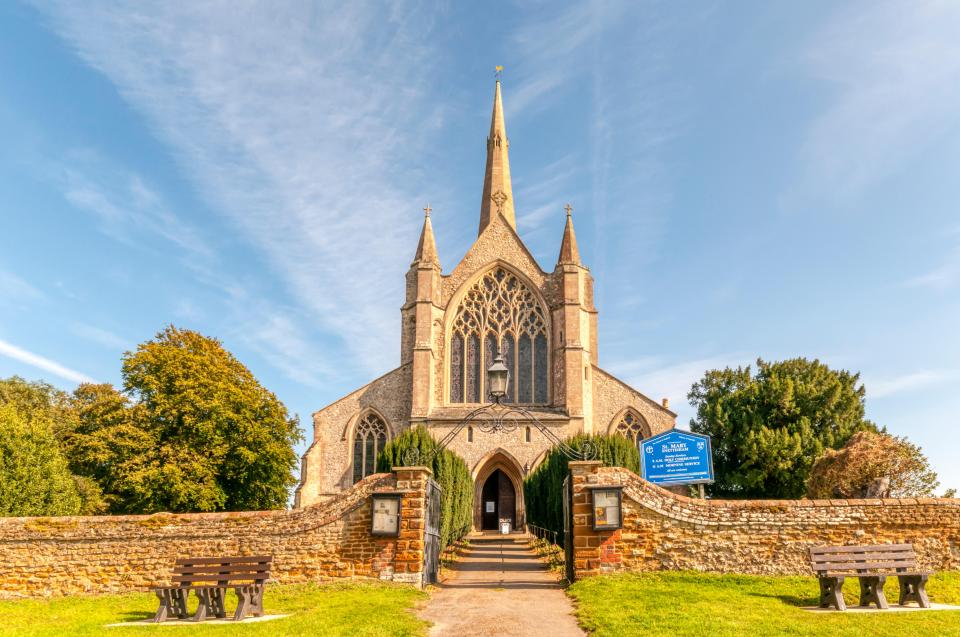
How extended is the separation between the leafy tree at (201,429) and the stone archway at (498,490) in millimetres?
9197

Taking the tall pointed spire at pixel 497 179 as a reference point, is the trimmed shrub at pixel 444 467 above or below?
below

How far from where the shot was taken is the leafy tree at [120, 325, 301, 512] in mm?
28859

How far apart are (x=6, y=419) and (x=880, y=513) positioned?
1068 inches

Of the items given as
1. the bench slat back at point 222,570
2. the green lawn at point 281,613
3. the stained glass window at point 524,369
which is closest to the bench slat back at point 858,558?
the green lawn at point 281,613

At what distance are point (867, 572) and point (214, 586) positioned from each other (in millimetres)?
9949

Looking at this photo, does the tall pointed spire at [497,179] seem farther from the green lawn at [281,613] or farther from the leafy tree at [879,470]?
the green lawn at [281,613]

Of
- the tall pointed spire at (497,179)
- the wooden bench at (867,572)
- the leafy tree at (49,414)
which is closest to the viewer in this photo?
the wooden bench at (867,572)

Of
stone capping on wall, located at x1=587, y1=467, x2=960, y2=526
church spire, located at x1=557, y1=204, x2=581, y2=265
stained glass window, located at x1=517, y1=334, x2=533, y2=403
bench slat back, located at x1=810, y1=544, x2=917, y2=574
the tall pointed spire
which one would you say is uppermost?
the tall pointed spire

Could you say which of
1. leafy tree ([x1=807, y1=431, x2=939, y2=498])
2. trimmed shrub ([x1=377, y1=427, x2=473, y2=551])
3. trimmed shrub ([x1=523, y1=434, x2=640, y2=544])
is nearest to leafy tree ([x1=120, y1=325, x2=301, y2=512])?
trimmed shrub ([x1=377, y1=427, x2=473, y2=551])

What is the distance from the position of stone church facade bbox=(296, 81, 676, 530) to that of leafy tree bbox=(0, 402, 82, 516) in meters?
10.2

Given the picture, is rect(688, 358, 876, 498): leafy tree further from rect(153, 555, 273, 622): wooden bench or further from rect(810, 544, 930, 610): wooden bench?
rect(153, 555, 273, 622): wooden bench

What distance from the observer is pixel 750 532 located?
1327 centimetres

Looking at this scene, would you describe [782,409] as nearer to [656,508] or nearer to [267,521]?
[656,508]

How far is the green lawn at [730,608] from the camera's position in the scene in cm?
926
